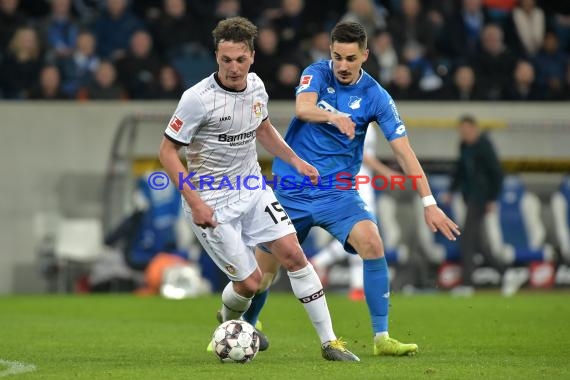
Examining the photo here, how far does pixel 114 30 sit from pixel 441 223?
1237 centimetres

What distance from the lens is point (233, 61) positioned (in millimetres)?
8039

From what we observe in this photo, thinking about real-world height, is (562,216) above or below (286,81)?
below

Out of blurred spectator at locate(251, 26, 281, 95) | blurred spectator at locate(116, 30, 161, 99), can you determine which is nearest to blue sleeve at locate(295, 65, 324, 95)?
blurred spectator at locate(251, 26, 281, 95)

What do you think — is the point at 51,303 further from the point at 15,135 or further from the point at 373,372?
the point at 373,372

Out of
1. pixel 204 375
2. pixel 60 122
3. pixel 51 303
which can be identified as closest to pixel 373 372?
pixel 204 375

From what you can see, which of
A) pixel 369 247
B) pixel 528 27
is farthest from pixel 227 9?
pixel 369 247

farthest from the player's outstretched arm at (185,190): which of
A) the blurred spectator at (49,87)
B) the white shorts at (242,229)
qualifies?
the blurred spectator at (49,87)

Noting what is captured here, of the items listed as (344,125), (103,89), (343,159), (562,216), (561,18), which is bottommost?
(562,216)

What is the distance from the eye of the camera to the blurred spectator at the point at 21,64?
1883 cm

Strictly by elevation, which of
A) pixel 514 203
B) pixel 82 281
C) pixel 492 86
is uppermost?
pixel 492 86

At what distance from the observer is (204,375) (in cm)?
739

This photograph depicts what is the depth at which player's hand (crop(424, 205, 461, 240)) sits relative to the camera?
798 cm

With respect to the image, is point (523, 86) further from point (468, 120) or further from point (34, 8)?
point (34, 8)

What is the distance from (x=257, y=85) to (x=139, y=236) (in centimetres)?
1034
